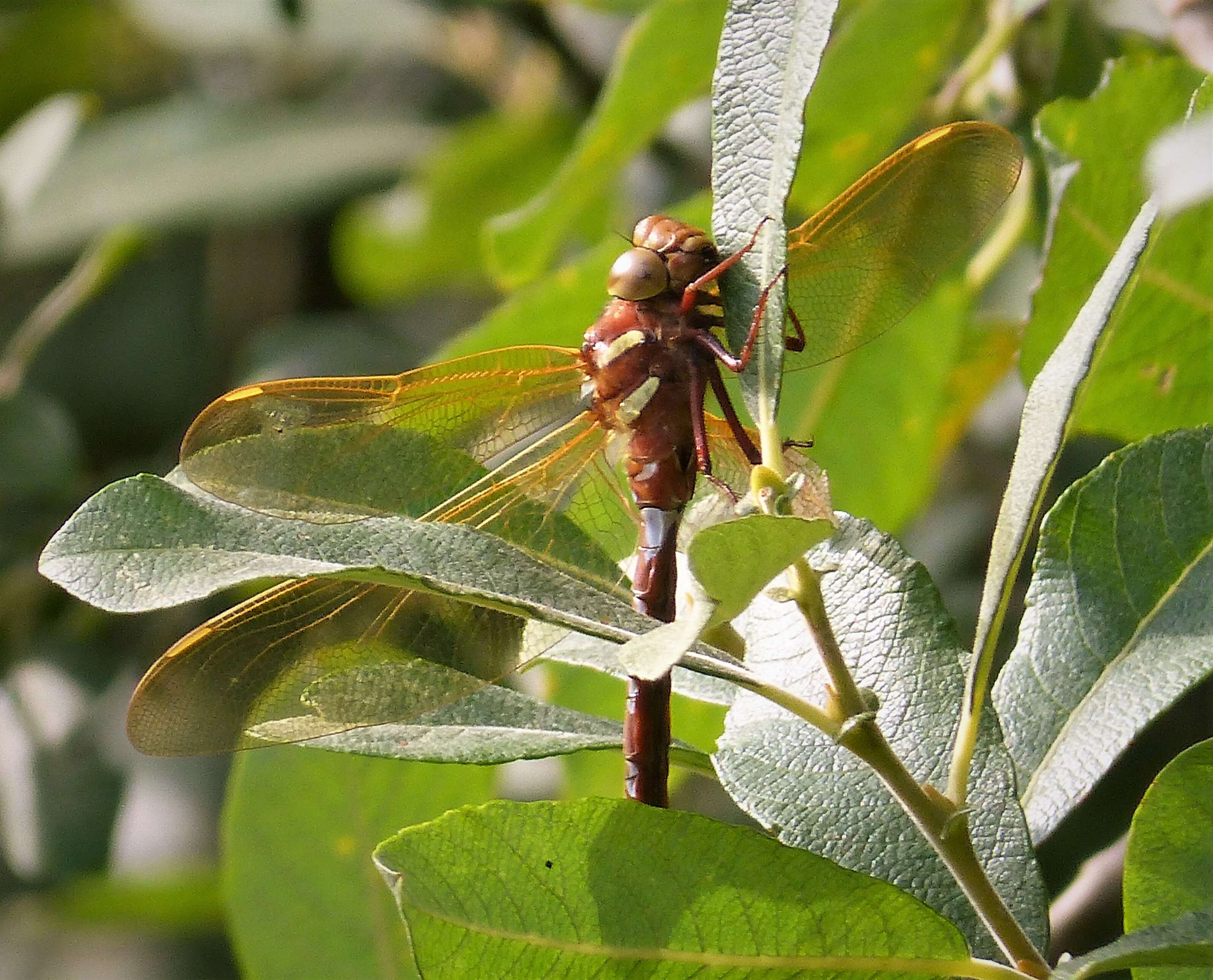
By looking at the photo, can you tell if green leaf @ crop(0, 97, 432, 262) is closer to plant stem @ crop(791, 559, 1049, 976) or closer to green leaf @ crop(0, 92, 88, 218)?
green leaf @ crop(0, 92, 88, 218)

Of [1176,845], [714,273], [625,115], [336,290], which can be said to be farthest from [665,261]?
[336,290]

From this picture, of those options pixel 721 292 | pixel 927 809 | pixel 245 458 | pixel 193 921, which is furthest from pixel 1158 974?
pixel 193 921

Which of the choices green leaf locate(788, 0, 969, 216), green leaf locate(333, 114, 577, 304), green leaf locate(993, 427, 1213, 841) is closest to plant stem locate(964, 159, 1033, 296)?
green leaf locate(788, 0, 969, 216)

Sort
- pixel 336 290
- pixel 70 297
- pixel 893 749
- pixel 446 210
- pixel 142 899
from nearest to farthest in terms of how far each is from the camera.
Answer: pixel 893 749
pixel 142 899
pixel 70 297
pixel 446 210
pixel 336 290

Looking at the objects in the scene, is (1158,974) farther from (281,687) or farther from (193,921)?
(193,921)

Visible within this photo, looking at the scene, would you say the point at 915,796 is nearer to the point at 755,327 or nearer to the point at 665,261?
the point at 755,327

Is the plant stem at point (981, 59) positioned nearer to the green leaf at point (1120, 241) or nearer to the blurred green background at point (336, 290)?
the blurred green background at point (336, 290)
